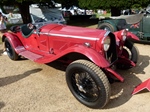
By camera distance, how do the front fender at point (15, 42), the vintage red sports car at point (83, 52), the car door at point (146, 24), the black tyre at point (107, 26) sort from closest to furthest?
the vintage red sports car at point (83, 52) < the front fender at point (15, 42) < the car door at point (146, 24) < the black tyre at point (107, 26)

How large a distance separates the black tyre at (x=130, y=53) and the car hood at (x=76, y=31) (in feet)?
3.81

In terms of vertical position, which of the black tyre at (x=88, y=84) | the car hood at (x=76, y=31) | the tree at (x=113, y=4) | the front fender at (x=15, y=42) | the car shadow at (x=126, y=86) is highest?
the tree at (x=113, y=4)

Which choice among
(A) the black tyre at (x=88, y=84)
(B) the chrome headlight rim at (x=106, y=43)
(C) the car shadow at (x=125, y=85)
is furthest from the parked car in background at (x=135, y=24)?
(A) the black tyre at (x=88, y=84)

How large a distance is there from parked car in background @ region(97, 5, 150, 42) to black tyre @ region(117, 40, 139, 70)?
258 centimetres


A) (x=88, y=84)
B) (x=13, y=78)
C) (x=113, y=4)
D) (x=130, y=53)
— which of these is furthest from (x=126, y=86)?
(x=113, y=4)

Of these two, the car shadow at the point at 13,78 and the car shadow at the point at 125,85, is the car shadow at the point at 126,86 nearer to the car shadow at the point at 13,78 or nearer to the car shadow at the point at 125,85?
the car shadow at the point at 125,85

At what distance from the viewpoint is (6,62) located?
538 cm

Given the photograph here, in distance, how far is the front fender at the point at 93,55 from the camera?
9.55 feet

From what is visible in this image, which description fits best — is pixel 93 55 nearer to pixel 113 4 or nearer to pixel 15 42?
pixel 15 42

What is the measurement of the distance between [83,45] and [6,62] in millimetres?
3073

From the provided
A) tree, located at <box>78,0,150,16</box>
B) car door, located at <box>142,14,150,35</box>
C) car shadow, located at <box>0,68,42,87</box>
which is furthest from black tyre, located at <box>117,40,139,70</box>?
tree, located at <box>78,0,150,16</box>

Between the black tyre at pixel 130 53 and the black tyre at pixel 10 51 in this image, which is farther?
the black tyre at pixel 10 51

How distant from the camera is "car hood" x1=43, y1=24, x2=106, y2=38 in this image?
338 centimetres

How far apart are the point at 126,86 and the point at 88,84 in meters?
1.10
